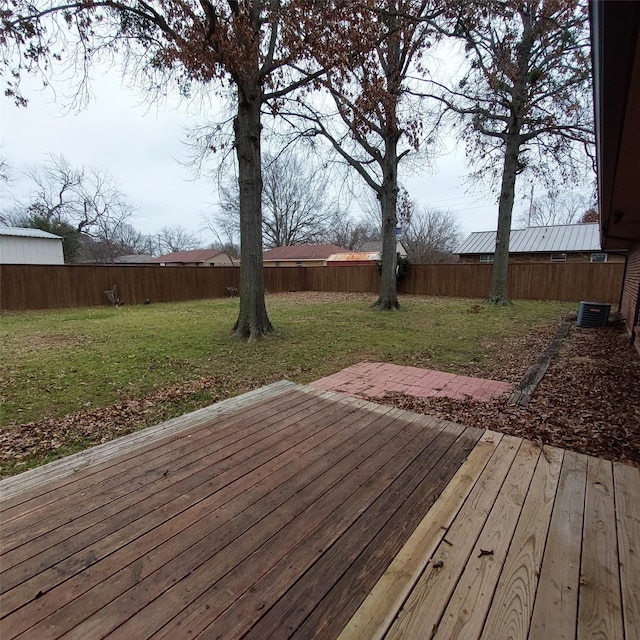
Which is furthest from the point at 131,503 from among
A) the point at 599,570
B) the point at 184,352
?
the point at 184,352

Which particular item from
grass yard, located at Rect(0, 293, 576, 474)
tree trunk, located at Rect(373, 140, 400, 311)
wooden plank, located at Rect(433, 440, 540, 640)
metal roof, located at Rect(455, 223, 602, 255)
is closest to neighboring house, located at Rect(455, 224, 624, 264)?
metal roof, located at Rect(455, 223, 602, 255)

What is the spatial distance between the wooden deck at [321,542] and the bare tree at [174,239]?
4680cm

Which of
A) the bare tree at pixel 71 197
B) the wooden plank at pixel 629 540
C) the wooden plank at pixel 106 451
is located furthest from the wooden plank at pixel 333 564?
the bare tree at pixel 71 197

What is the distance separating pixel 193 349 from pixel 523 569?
5097 millimetres

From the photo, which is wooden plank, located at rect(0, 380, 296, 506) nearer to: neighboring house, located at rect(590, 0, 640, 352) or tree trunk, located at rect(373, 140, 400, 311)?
neighboring house, located at rect(590, 0, 640, 352)

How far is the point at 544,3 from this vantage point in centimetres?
592

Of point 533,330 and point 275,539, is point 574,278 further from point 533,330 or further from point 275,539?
point 275,539

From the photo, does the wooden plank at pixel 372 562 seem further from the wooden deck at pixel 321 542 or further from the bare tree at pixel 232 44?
the bare tree at pixel 232 44

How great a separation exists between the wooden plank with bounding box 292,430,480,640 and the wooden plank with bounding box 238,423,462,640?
0.02m

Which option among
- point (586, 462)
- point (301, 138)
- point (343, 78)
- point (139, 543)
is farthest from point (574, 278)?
point (139, 543)

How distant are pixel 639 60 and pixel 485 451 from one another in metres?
2.13

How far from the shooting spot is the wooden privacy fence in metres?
10.4

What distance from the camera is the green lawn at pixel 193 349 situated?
387 centimetres

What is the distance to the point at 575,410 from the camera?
318cm
